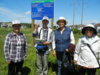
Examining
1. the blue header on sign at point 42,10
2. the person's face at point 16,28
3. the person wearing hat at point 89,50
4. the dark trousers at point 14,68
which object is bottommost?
the dark trousers at point 14,68

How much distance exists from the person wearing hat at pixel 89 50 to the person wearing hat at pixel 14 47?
5.59 feet

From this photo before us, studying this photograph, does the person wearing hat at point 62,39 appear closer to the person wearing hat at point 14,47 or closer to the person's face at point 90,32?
the person wearing hat at point 14,47

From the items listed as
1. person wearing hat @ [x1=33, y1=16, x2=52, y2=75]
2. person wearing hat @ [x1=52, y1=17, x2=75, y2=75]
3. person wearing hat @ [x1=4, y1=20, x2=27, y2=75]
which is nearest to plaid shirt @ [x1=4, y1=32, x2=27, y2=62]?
person wearing hat @ [x1=4, y1=20, x2=27, y2=75]

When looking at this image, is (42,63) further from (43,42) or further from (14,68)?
(14,68)

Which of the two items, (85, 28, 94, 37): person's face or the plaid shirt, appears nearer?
(85, 28, 94, 37): person's face

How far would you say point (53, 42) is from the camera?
18.6 feet

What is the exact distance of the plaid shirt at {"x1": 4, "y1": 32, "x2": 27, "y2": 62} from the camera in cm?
516

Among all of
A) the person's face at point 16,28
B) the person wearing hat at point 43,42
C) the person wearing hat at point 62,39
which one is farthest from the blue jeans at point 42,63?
the person's face at point 16,28

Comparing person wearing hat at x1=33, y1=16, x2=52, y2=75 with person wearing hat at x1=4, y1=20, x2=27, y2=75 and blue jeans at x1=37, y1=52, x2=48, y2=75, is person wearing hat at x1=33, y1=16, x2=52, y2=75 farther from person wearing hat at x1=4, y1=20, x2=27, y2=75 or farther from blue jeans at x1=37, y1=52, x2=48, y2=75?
person wearing hat at x1=4, y1=20, x2=27, y2=75

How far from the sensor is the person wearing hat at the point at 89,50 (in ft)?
14.3

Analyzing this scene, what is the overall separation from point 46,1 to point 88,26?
457cm

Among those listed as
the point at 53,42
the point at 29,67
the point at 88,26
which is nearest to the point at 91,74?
the point at 88,26

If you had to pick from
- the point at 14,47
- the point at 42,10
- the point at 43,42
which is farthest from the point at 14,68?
the point at 42,10

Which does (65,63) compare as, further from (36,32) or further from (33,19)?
(33,19)
